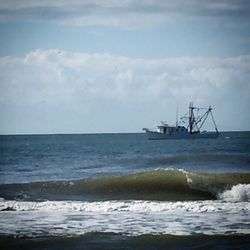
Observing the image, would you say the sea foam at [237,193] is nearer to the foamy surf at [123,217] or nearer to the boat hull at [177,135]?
the foamy surf at [123,217]

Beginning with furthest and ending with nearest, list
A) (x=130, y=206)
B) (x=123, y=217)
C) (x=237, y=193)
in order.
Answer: (x=237, y=193) < (x=130, y=206) < (x=123, y=217)

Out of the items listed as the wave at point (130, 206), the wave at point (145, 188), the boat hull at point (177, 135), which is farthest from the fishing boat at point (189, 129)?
the wave at point (130, 206)

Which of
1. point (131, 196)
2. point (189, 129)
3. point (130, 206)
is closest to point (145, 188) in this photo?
point (131, 196)

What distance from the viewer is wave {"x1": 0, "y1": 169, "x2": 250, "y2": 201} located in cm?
489

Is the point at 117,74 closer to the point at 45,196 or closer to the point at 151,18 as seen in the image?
the point at 151,18

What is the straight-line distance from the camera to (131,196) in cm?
499

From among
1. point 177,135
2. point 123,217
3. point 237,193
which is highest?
point 177,135

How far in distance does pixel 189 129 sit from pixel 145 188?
0.97m

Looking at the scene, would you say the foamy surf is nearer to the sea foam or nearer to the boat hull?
the sea foam

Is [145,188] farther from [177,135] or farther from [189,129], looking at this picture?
[189,129]

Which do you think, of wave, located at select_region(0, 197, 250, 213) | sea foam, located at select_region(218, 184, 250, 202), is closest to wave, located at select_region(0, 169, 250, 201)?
sea foam, located at select_region(218, 184, 250, 202)

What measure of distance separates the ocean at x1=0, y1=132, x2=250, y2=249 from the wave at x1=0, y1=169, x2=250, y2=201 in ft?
0.03

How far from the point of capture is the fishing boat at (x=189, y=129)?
425cm

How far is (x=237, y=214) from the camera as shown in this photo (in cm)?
413
